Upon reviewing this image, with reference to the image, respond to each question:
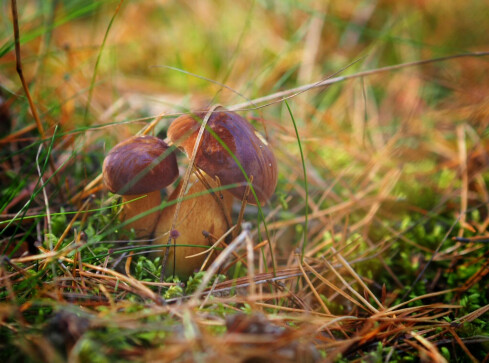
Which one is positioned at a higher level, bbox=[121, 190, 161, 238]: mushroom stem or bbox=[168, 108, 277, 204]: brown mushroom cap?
bbox=[168, 108, 277, 204]: brown mushroom cap

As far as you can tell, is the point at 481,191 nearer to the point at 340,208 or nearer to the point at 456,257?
the point at 456,257

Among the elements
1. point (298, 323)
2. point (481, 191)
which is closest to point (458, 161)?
point (481, 191)

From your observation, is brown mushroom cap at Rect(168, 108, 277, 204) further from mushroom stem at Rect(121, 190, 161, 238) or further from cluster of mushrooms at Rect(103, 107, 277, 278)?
mushroom stem at Rect(121, 190, 161, 238)

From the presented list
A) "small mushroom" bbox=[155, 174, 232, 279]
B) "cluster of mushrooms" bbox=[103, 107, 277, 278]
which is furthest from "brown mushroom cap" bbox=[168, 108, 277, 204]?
"small mushroom" bbox=[155, 174, 232, 279]

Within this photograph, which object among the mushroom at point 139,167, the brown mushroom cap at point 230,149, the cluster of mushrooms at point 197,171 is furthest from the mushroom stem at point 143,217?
the brown mushroom cap at point 230,149

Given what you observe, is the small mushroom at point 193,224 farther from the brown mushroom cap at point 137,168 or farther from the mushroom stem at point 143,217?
the brown mushroom cap at point 137,168

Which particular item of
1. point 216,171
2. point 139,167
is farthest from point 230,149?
point 139,167
